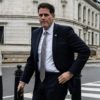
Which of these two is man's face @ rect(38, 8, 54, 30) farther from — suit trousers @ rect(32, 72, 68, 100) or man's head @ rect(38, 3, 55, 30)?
suit trousers @ rect(32, 72, 68, 100)

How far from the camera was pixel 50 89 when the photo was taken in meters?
5.68

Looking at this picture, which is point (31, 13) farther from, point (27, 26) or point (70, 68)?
point (70, 68)

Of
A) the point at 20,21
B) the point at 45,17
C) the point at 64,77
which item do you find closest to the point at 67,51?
the point at 64,77

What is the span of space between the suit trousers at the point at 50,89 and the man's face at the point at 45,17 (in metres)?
0.62

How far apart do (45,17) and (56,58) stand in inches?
20.7

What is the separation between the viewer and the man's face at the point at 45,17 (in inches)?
226

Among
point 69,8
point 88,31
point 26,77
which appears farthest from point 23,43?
point 26,77

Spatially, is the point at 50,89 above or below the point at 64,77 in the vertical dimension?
below

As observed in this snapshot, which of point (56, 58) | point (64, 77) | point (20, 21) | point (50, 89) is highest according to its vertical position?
point (20, 21)

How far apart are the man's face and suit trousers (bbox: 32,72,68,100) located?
62 centimetres

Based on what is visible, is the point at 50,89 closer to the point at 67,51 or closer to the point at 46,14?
the point at 67,51

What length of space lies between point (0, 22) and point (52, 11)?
48040 mm

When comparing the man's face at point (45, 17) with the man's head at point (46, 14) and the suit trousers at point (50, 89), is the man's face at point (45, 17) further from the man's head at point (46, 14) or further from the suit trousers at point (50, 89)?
the suit trousers at point (50, 89)

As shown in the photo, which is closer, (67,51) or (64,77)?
(64,77)
